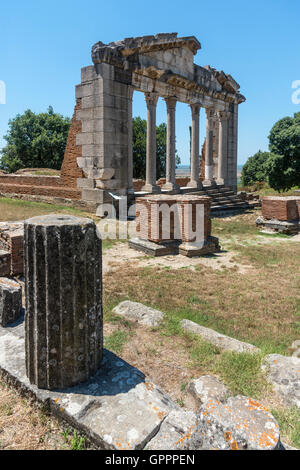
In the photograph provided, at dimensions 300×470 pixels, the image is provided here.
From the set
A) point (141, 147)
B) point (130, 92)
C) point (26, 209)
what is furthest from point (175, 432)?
point (141, 147)

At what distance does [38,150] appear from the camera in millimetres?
34750

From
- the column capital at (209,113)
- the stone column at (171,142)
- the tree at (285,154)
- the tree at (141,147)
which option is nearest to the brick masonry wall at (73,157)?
the stone column at (171,142)

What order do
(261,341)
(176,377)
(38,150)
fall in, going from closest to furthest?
(176,377)
(261,341)
(38,150)

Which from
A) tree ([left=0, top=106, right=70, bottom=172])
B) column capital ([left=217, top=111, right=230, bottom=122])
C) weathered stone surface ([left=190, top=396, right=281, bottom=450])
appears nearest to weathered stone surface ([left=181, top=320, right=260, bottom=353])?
weathered stone surface ([left=190, top=396, right=281, bottom=450])

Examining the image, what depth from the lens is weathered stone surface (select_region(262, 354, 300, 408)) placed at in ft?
9.89

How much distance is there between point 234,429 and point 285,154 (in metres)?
30.4

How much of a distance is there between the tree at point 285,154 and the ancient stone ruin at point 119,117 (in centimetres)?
1227

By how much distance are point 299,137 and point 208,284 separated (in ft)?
84.8

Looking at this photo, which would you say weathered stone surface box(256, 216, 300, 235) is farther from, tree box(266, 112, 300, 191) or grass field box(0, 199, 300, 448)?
tree box(266, 112, 300, 191)

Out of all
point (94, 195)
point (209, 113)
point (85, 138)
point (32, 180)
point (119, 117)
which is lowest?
point (94, 195)

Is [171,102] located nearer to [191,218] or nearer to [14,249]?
[191,218]

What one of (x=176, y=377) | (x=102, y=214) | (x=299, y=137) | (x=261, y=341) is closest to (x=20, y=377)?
(x=176, y=377)

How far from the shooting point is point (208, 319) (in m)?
4.92

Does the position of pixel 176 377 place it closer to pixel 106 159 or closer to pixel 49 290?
pixel 49 290
